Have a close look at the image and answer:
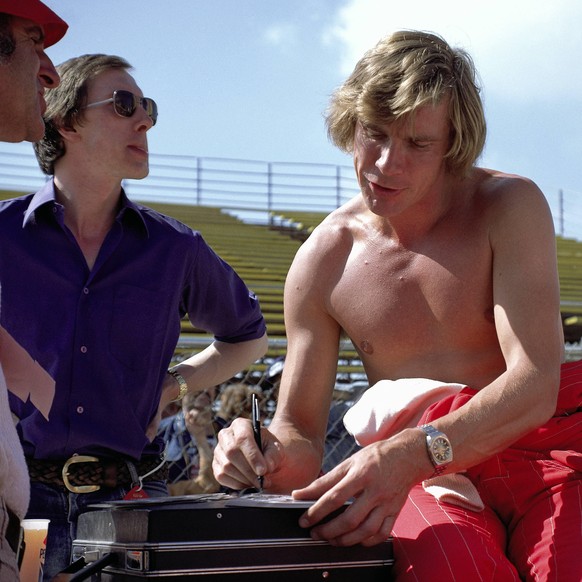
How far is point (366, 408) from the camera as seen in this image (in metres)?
1.68

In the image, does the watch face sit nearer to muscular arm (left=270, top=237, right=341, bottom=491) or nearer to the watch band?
muscular arm (left=270, top=237, right=341, bottom=491)

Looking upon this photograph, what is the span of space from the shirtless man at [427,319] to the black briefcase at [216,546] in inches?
2.6

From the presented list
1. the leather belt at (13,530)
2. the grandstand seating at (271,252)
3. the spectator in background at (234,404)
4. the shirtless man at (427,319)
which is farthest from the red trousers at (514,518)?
the grandstand seating at (271,252)

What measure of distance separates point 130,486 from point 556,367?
35.5 inches

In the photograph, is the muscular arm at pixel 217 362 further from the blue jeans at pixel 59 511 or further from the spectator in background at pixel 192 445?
the spectator in background at pixel 192 445

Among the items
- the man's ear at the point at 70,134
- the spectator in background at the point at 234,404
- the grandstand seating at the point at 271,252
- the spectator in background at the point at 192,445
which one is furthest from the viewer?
the grandstand seating at the point at 271,252

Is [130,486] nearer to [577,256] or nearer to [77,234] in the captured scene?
[77,234]

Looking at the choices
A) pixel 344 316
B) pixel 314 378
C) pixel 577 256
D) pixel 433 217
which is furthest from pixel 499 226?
pixel 577 256

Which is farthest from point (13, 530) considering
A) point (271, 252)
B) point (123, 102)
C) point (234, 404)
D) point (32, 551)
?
point (271, 252)

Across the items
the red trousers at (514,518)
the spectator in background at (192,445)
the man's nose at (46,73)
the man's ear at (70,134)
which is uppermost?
the man's nose at (46,73)

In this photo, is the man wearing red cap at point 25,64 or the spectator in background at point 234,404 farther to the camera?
the spectator in background at point 234,404

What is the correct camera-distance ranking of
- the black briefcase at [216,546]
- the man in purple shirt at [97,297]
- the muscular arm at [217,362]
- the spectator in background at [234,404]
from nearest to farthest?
1. the black briefcase at [216,546]
2. the man in purple shirt at [97,297]
3. the muscular arm at [217,362]
4. the spectator in background at [234,404]

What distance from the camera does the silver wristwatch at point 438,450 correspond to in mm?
1478

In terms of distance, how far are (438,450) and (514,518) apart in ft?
0.71
